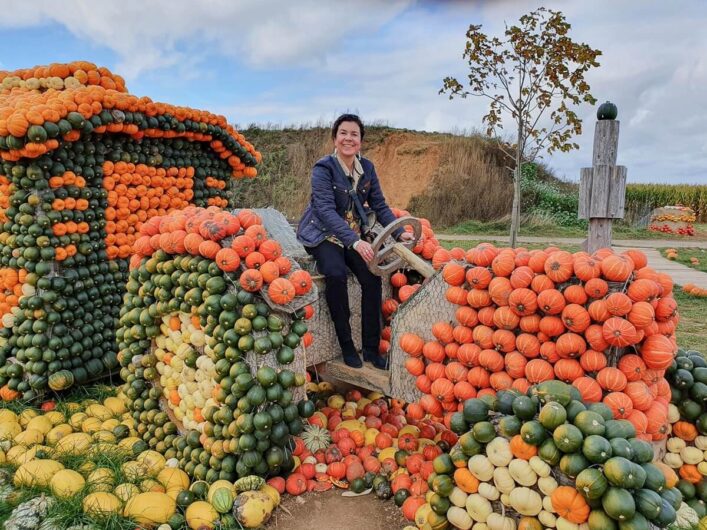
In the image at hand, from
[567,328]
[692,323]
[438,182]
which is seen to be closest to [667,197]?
[438,182]

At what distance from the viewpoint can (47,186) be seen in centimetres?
485

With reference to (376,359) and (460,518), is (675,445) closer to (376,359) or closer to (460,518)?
(460,518)

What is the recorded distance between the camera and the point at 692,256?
A: 43.9ft

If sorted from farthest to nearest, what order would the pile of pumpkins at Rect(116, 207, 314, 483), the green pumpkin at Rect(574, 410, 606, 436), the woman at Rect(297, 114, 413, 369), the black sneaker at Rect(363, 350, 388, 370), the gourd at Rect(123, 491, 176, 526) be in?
the black sneaker at Rect(363, 350, 388, 370), the woman at Rect(297, 114, 413, 369), the pile of pumpkins at Rect(116, 207, 314, 483), the gourd at Rect(123, 491, 176, 526), the green pumpkin at Rect(574, 410, 606, 436)

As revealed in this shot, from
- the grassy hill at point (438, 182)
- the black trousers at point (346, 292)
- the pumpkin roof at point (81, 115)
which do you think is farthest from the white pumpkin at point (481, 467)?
the grassy hill at point (438, 182)

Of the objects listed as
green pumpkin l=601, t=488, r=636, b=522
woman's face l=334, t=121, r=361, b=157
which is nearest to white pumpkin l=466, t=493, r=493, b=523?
green pumpkin l=601, t=488, r=636, b=522

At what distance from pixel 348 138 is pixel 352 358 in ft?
5.80

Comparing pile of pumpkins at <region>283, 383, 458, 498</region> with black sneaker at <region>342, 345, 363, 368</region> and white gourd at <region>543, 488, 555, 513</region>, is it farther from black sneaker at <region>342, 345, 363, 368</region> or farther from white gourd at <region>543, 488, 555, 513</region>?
white gourd at <region>543, 488, 555, 513</region>

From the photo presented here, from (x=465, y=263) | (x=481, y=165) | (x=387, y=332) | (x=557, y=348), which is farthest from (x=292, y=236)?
(x=481, y=165)

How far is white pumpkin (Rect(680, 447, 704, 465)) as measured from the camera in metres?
3.23

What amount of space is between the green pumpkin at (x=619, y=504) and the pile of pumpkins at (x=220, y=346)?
1.94m

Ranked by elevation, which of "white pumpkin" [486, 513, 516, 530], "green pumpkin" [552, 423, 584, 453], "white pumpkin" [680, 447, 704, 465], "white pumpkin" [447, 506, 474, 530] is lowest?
"white pumpkin" [447, 506, 474, 530]

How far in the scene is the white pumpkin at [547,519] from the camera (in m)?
2.52

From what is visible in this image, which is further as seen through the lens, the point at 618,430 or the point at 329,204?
the point at 329,204
